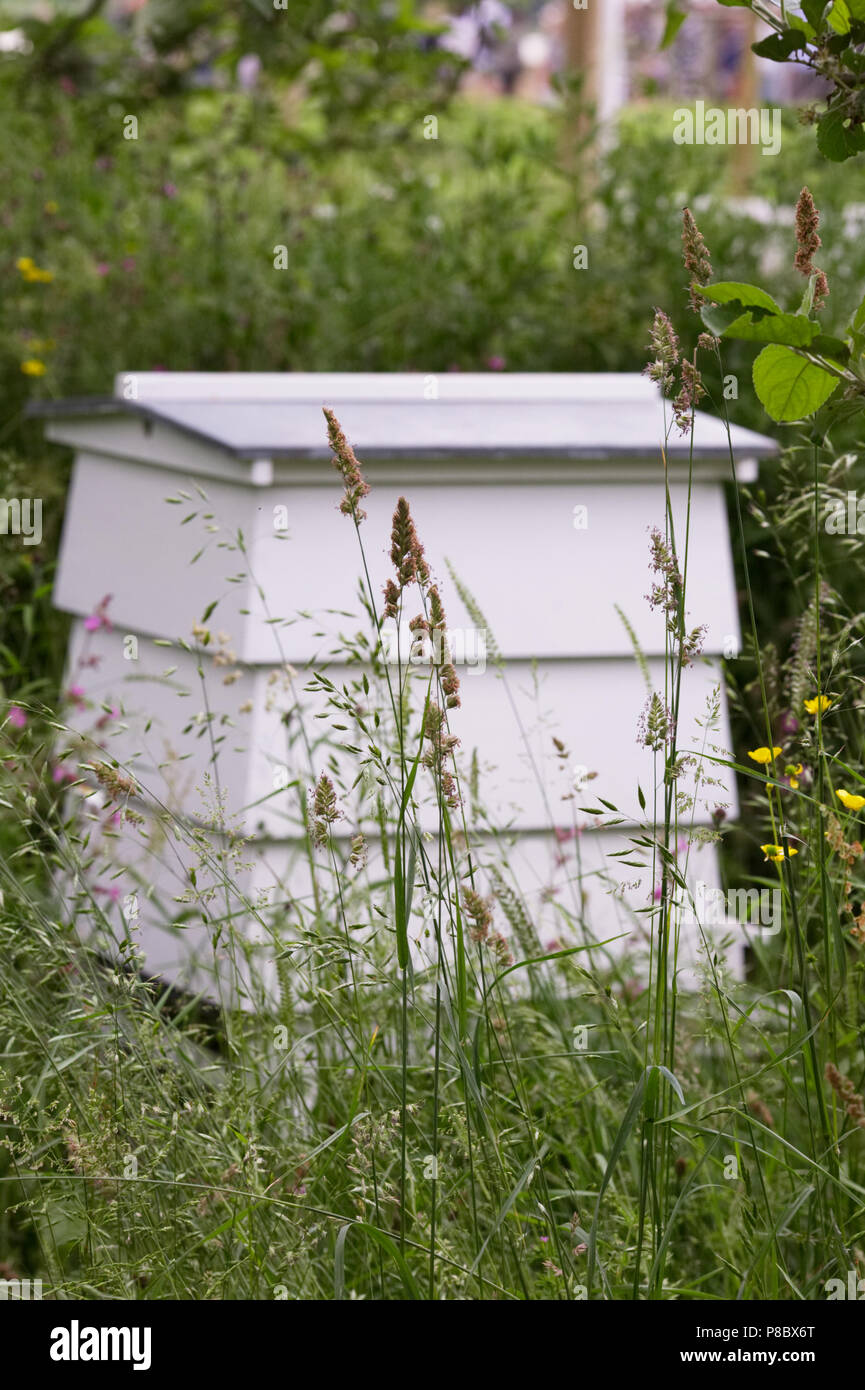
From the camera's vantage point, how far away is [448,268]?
3881mm

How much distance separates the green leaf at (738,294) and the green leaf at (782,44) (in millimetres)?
282

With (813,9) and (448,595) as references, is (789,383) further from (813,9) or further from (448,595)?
(448,595)

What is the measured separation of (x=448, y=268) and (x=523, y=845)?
199cm

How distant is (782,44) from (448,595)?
1.31 meters

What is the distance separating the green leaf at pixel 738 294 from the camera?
0.98 meters

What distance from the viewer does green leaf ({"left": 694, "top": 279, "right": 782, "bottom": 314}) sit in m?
0.98

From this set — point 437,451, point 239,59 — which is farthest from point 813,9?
point 239,59

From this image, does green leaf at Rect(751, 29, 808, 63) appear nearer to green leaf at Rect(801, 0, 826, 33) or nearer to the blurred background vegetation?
green leaf at Rect(801, 0, 826, 33)

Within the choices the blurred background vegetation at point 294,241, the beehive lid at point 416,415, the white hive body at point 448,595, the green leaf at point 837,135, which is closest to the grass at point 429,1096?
the green leaf at point 837,135

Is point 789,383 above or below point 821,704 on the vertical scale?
above

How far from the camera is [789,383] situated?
1.08 meters

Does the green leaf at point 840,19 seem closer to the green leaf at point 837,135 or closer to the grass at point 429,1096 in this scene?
the green leaf at point 837,135
